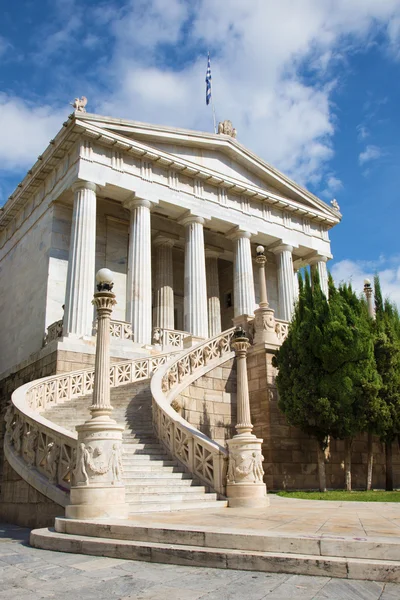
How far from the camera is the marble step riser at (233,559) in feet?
16.8

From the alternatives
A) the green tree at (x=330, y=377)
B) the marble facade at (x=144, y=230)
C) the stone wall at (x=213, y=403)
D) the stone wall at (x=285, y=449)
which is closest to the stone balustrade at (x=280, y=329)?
the stone wall at (x=285, y=449)

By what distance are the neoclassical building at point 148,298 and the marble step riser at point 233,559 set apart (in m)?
2.11

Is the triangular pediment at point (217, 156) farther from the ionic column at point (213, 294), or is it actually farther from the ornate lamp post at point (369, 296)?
the ornate lamp post at point (369, 296)

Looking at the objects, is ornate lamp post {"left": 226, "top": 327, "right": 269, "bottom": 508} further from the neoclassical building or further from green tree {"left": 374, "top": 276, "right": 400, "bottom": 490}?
green tree {"left": 374, "top": 276, "right": 400, "bottom": 490}

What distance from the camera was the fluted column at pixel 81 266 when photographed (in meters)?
23.3

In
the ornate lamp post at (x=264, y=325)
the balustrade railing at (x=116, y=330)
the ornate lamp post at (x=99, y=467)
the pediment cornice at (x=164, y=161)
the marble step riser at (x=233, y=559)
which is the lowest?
the marble step riser at (x=233, y=559)

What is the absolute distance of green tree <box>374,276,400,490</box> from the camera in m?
16.7

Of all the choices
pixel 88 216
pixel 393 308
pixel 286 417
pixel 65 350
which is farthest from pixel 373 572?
pixel 88 216

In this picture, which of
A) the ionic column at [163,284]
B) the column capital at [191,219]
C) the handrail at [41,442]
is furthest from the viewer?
the ionic column at [163,284]

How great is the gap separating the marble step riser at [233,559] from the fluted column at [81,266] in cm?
1602

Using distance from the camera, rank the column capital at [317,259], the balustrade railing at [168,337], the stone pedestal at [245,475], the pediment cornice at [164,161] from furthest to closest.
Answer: the column capital at [317,259] → the pediment cornice at [164,161] → the balustrade railing at [168,337] → the stone pedestal at [245,475]

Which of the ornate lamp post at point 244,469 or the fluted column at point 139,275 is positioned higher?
the fluted column at point 139,275

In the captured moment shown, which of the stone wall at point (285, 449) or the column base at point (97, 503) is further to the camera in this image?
the stone wall at point (285, 449)

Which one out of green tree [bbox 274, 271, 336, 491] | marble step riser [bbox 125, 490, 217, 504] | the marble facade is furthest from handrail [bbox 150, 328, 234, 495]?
the marble facade
